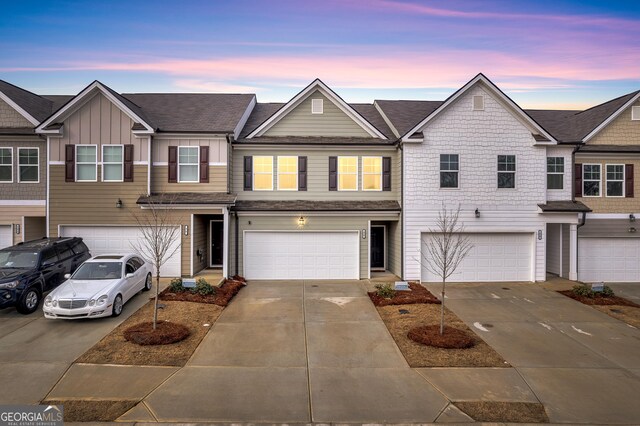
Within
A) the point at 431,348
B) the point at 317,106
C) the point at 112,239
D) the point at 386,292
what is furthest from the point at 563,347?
the point at 112,239

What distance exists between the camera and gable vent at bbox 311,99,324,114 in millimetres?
16109

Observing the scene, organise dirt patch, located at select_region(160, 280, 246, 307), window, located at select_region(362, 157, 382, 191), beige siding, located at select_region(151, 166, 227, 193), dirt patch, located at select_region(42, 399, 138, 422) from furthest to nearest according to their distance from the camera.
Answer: window, located at select_region(362, 157, 382, 191), beige siding, located at select_region(151, 166, 227, 193), dirt patch, located at select_region(160, 280, 246, 307), dirt patch, located at select_region(42, 399, 138, 422)

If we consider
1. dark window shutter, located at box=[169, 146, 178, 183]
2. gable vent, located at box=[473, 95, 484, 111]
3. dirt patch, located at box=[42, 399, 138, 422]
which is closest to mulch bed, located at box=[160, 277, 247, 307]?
dark window shutter, located at box=[169, 146, 178, 183]

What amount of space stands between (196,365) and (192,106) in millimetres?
13561

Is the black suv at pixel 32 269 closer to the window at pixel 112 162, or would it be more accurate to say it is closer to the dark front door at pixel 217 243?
the window at pixel 112 162

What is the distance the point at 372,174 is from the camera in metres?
16.0

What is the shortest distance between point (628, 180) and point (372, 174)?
11.9 metres

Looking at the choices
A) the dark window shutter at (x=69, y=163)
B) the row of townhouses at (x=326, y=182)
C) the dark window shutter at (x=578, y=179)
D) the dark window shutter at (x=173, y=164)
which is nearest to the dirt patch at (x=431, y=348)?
the row of townhouses at (x=326, y=182)

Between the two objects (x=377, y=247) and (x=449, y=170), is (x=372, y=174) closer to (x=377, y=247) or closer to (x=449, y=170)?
(x=449, y=170)

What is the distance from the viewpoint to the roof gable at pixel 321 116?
1586 cm

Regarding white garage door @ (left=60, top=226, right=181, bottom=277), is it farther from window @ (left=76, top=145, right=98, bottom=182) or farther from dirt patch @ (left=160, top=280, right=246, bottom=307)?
dirt patch @ (left=160, top=280, right=246, bottom=307)

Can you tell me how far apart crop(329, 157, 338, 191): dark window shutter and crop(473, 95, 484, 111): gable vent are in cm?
641

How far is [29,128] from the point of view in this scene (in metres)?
14.9

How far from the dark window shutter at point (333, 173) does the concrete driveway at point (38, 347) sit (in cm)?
902
